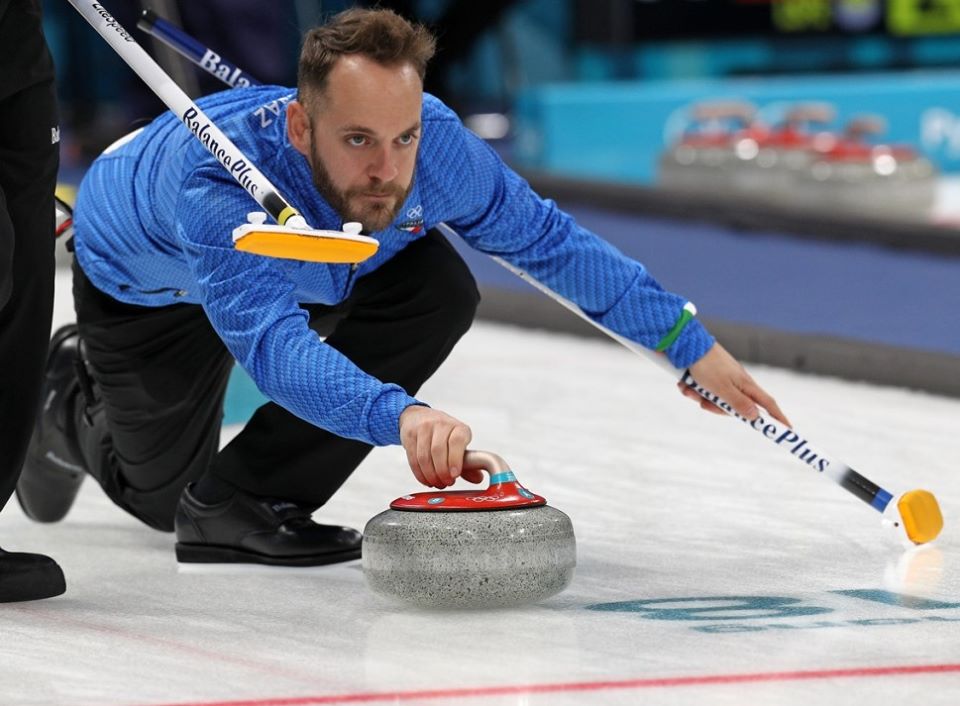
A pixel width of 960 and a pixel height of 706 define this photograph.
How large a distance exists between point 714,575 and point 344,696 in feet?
2.13

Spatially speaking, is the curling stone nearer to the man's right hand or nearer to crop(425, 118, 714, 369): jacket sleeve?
the man's right hand

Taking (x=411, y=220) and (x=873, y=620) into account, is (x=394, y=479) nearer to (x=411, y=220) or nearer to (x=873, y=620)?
(x=411, y=220)

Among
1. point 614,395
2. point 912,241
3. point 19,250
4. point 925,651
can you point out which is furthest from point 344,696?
point 912,241

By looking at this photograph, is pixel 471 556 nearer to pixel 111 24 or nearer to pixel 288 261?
pixel 288 261

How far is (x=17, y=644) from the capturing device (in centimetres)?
190

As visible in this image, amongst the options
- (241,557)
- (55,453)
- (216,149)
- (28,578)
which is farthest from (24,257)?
(55,453)

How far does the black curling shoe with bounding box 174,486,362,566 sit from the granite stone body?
302 mm

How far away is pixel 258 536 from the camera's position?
2.30 m

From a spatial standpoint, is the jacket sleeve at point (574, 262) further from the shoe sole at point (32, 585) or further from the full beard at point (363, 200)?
the shoe sole at point (32, 585)

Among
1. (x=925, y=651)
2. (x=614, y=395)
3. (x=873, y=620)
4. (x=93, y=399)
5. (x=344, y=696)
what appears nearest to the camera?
(x=344, y=696)

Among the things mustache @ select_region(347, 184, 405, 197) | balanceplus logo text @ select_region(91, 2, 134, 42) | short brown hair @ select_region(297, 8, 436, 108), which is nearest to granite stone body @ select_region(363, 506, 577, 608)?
mustache @ select_region(347, 184, 405, 197)

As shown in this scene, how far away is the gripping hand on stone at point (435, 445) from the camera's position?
1847 millimetres

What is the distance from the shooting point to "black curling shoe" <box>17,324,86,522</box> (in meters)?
2.67

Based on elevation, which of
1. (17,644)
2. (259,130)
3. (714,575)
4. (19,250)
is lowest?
(17,644)
